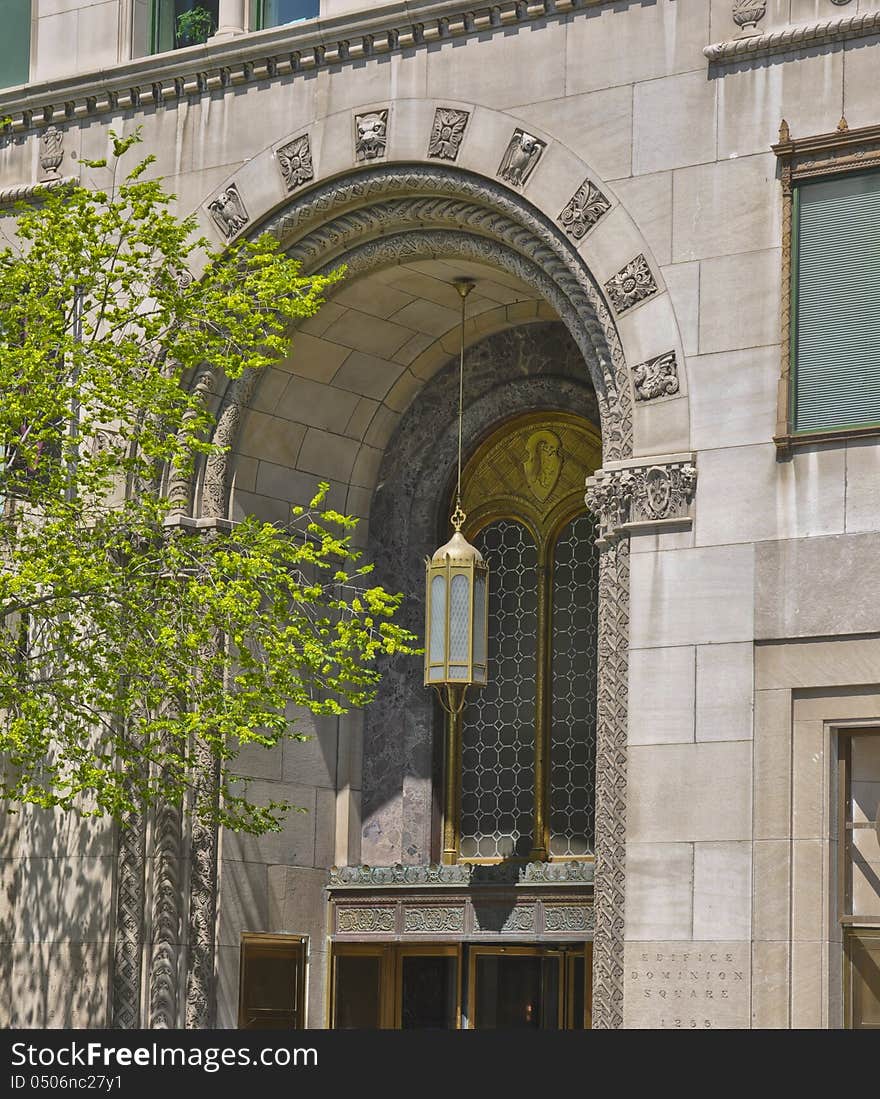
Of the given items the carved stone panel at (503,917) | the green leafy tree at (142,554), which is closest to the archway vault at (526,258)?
the green leafy tree at (142,554)

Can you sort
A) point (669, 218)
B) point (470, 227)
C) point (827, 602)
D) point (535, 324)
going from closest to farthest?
point (827, 602), point (669, 218), point (470, 227), point (535, 324)

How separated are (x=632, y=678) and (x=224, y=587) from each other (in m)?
3.78

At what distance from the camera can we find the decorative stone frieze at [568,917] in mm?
22016

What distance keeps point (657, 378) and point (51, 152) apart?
7856 millimetres

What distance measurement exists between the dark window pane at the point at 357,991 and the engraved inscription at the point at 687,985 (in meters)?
4.96

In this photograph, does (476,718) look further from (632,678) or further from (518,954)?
(632,678)

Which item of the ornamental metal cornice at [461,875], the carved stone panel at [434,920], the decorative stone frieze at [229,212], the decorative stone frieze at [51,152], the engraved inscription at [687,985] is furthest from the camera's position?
the decorative stone frieze at [51,152]

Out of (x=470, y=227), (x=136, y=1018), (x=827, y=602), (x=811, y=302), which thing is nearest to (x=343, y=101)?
(x=470, y=227)

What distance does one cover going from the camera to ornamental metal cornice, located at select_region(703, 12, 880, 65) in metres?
19.1

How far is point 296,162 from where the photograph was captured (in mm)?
22453

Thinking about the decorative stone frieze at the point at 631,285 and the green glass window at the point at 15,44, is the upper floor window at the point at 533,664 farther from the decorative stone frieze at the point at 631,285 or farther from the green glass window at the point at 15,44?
the green glass window at the point at 15,44

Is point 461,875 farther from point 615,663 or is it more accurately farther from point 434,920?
point 615,663

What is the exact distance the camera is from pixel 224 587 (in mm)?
20781

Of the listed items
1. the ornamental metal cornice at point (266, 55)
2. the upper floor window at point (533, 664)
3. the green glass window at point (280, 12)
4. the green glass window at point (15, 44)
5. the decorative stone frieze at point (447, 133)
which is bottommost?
the upper floor window at point (533, 664)
